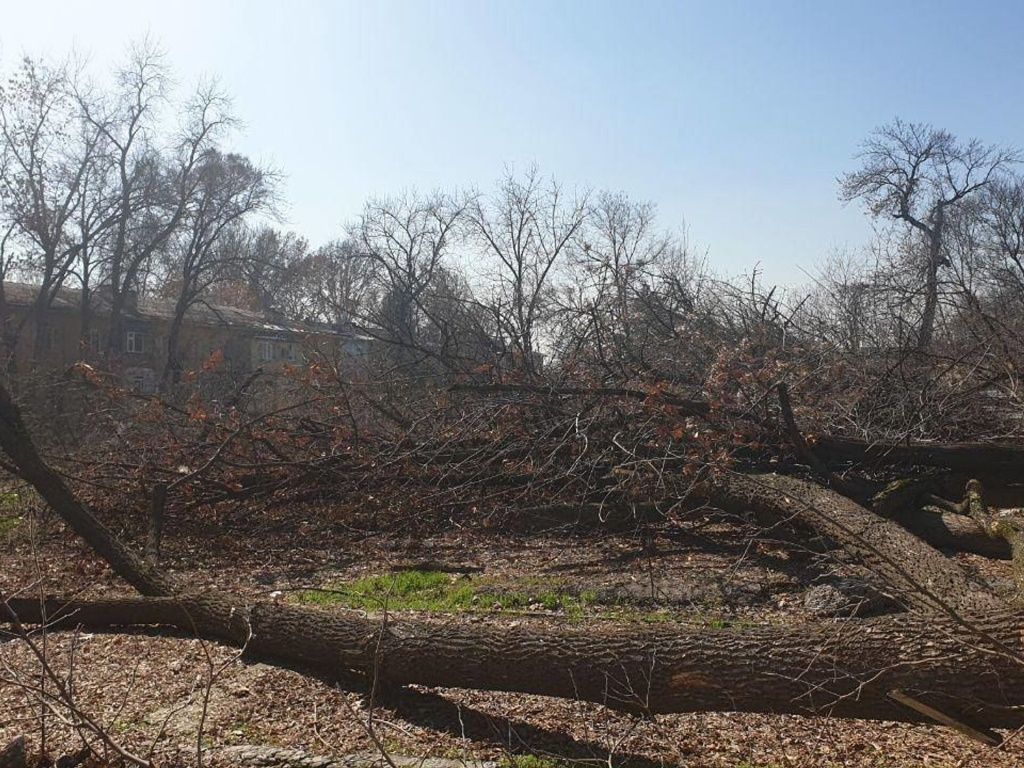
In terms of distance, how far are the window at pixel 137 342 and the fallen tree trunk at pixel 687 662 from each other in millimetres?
29529

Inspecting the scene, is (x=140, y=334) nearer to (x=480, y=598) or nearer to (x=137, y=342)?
(x=137, y=342)

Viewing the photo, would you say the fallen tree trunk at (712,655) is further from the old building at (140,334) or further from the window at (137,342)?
the window at (137,342)

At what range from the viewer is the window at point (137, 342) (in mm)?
32062

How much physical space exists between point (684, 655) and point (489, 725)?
3.21ft

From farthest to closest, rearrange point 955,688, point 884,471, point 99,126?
point 99,126 → point 884,471 → point 955,688

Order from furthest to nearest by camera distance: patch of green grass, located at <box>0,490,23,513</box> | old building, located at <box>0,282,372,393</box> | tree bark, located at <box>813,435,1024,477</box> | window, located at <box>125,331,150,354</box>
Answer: window, located at <box>125,331,150,354</box> < old building, located at <box>0,282,372,393</box> < patch of green grass, located at <box>0,490,23,513</box> < tree bark, located at <box>813,435,1024,477</box>

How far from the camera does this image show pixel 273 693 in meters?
4.58

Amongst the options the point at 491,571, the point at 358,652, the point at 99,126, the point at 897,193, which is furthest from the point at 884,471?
the point at 99,126

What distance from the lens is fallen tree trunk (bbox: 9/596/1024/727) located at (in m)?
3.45

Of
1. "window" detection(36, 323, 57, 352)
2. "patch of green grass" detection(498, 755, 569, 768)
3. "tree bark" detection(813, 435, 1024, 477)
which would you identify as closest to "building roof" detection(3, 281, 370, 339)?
"window" detection(36, 323, 57, 352)

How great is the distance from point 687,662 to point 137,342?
31714mm

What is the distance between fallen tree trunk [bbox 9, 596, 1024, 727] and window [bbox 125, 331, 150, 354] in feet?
96.9

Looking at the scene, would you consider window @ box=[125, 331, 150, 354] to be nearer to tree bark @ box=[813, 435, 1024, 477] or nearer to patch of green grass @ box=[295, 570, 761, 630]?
patch of green grass @ box=[295, 570, 761, 630]

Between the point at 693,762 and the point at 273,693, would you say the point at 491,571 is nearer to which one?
the point at 273,693
